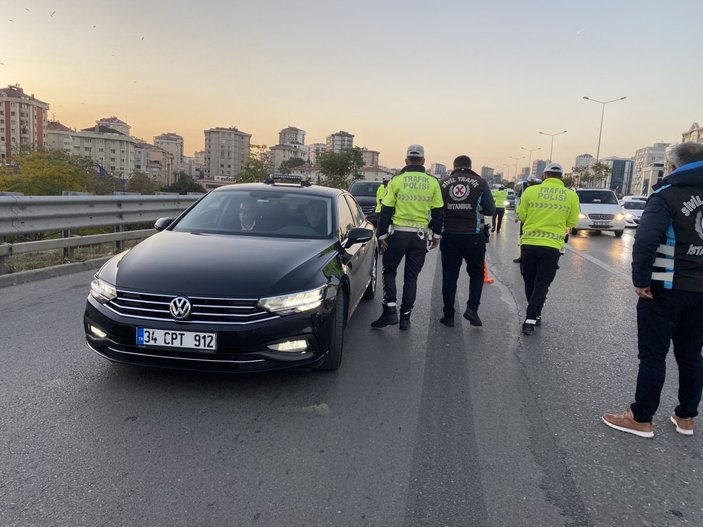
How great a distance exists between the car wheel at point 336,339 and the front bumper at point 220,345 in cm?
30

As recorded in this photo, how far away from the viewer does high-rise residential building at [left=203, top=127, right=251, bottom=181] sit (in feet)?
578

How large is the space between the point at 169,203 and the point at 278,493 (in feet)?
32.4

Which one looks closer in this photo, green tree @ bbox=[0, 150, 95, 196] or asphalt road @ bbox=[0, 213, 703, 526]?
asphalt road @ bbox=[0, 213, 703, 526]

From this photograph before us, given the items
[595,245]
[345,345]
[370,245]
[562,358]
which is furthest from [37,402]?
[595,245]

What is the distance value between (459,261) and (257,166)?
120 ft

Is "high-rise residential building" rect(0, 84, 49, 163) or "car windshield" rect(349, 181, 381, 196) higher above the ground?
"high-rise residential building" rect(0, 84, 49, 163)

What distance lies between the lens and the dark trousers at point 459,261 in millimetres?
5848

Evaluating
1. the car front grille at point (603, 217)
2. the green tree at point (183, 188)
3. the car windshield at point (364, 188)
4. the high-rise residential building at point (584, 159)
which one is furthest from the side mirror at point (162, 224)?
the high-rise residential building at point (584, 159)

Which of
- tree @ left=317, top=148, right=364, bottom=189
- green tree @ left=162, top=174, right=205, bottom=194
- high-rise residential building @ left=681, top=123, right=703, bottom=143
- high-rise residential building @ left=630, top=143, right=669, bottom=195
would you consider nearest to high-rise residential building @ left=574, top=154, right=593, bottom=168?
high-rise residential building @ left=630, top=143, right=669, bottom=195

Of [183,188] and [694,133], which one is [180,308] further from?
[694,133]

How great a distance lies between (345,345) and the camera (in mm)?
4922

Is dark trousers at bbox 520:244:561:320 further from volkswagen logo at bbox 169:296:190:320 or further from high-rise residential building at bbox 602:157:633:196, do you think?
high-rise residential building at bbox 602:157:633:196

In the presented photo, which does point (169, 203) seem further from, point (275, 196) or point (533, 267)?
point (533, 267)

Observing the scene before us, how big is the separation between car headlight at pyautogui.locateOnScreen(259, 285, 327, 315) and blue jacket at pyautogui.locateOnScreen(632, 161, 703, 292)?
6.90 ft
